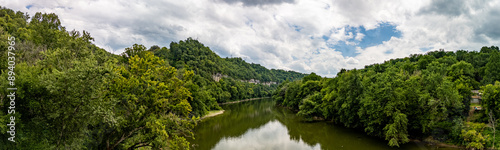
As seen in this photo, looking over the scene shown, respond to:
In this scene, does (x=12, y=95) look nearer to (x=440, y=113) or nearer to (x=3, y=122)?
(x=3, y=122)

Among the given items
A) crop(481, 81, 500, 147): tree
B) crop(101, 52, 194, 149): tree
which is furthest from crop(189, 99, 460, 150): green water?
crop(101, 52, 194, 149): tree

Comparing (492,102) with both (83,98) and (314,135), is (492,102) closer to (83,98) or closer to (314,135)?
(314,135)

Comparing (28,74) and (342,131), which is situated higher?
(28,74)

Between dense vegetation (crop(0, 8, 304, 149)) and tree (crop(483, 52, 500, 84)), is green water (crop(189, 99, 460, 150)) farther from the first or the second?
tree (crop(483, 52, 500, 84))

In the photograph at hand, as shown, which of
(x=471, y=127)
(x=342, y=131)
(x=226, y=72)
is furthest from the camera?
(x=226, y=72)

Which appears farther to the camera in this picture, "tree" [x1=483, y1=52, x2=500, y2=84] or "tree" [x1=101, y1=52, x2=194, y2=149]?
"tree" [x1=483, y1=52, x2=500, y2=84]

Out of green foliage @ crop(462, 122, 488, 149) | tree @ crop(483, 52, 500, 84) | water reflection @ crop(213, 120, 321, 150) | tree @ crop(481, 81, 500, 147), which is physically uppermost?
tree @ crop(483, 52, 500, 84)

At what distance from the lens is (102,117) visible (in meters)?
10.7

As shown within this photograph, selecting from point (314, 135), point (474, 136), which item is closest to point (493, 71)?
point (474, 136)

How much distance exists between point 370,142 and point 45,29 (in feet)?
116

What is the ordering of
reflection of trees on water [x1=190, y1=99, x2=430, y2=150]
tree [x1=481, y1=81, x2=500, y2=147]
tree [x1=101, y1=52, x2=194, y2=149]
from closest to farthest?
tree [x1=101, y1=52, x2=194, y2=149]
tree [x1=481, y1=81, x2=500, y2=147]
reflection of trees on water [x1=190, y1=99, x2=430, y2=150]

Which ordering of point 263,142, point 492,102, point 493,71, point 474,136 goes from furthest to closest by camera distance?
1. point 493,71
2. point 263,142
3. point 492,102
4. point 474,136

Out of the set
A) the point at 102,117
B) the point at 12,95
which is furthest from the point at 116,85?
the point at 12,95

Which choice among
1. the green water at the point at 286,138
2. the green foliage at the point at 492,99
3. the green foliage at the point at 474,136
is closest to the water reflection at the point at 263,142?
the green water at the point at 286,138
